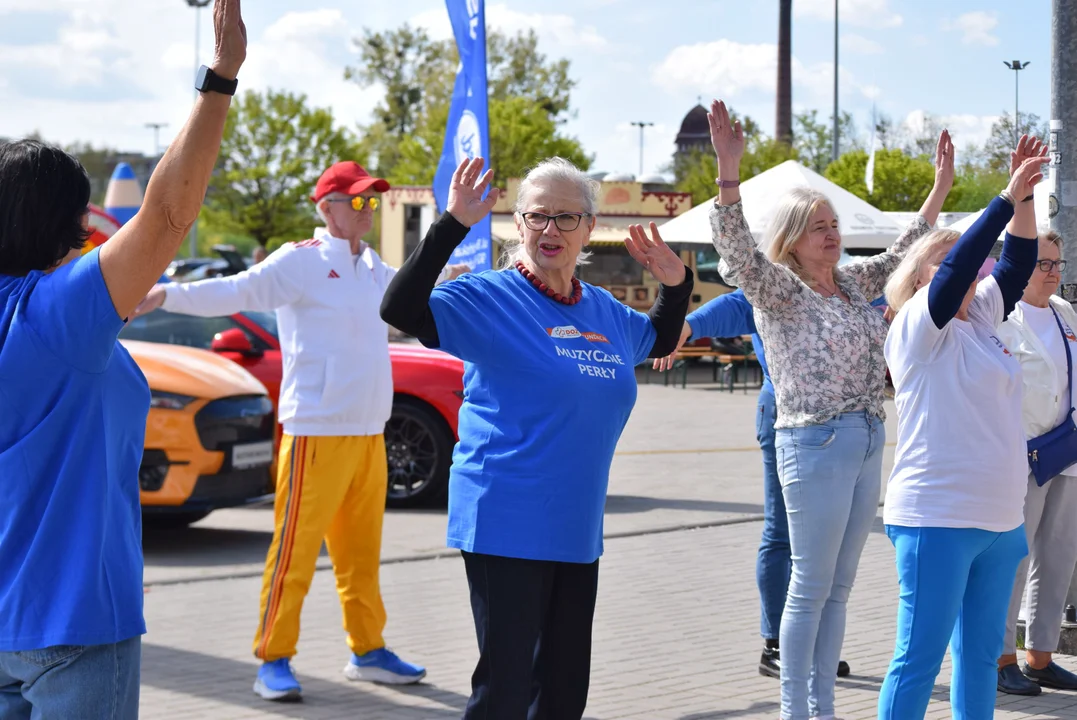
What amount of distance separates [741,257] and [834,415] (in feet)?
2.14

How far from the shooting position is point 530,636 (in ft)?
12.4

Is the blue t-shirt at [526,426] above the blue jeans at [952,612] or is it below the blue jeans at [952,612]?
above

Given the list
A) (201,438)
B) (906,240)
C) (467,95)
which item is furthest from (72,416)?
(467,95)

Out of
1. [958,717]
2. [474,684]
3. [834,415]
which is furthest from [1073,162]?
[474,684]

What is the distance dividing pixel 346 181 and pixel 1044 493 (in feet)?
10.6

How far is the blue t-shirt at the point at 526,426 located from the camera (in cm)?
376

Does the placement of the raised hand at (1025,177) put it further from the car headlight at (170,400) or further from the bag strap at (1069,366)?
the car headlight at (170,400)

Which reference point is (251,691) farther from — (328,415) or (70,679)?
(70,679)

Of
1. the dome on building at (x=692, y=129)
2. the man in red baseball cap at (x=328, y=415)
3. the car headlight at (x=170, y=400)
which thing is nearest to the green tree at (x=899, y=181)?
the car headlight at (x=170, y=400)

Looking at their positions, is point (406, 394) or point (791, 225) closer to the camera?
point (791, 225)

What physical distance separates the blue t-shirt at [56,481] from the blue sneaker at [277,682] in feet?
9.94

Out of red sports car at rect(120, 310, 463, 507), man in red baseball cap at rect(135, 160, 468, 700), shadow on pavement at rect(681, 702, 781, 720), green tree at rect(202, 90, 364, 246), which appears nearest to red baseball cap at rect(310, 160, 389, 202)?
man in red baseball cap at rect(135, 160, 468, 700)

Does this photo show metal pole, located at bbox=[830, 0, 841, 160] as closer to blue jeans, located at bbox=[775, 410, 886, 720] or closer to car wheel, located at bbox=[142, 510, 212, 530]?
car wheel, located at bbox=[142, 510, 212, 530]

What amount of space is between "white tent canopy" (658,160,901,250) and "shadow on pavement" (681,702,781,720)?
955cm
